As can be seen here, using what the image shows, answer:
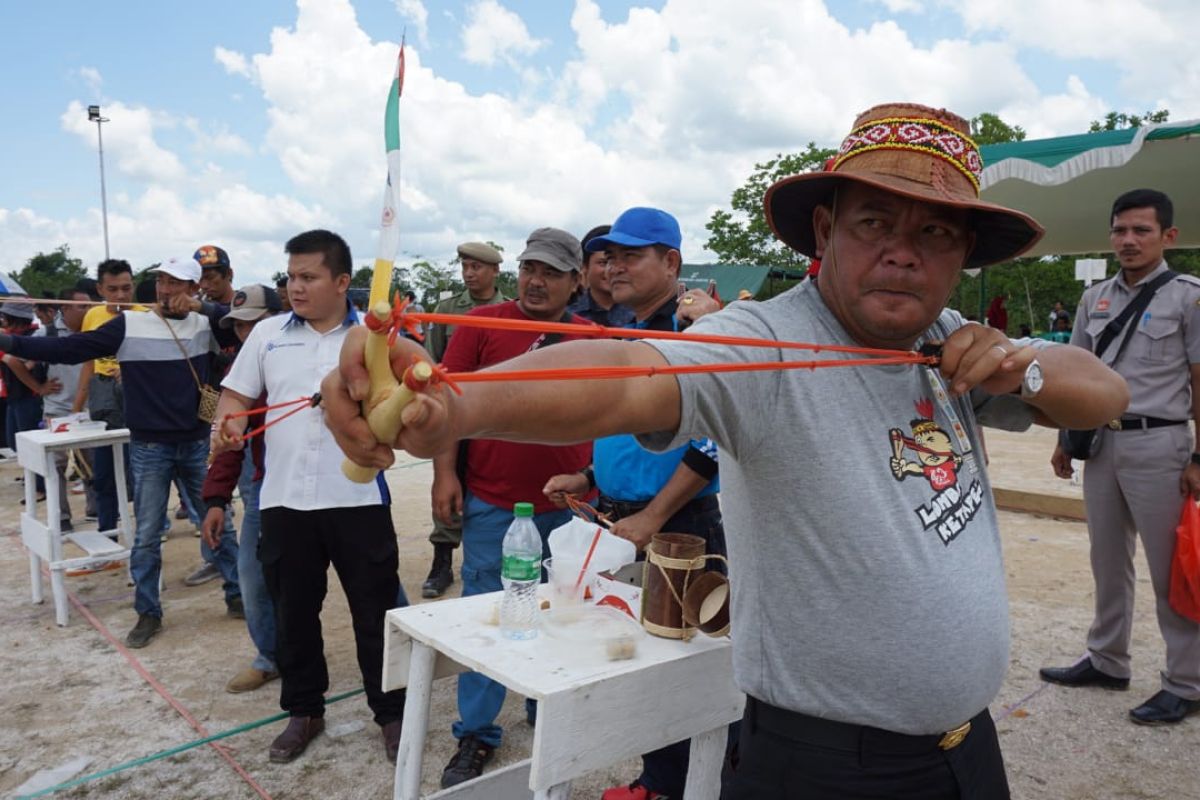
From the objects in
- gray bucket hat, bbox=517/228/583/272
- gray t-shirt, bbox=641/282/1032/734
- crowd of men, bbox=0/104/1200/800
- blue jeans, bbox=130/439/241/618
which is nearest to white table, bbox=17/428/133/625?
blue jeans, bbox=130/439/241/618

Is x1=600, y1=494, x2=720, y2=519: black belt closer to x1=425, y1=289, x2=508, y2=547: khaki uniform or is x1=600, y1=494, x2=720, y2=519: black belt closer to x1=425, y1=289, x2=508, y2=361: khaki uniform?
x1=425, y1=289, x2=508, y2=547: khaki uniform

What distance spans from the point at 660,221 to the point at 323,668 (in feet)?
7.76

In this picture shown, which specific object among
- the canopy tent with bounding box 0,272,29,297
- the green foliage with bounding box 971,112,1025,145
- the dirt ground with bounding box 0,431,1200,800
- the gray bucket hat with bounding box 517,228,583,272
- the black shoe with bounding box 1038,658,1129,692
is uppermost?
the green foliage with bounding box 971,112,1025,145

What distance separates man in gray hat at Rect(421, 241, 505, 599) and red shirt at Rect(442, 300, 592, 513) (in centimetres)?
200

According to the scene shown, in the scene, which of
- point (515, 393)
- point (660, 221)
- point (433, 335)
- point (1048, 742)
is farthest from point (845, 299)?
point (433, 335)

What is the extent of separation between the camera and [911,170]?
1498mm

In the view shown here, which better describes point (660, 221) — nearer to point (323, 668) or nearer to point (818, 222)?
point (818, 222)

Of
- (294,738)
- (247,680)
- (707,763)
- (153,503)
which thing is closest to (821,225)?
(707,763)

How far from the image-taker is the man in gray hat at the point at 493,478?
3209 millimetres

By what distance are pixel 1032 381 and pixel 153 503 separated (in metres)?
4.66

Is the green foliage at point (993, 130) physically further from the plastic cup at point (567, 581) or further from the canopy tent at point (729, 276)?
the plastic cup at point (567, 581)

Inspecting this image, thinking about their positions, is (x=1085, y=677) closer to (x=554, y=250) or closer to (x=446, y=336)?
(x=554, y=250)

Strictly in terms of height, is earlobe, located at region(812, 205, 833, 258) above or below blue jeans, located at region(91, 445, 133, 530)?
above

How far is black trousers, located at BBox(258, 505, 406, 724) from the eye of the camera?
3.28 m
